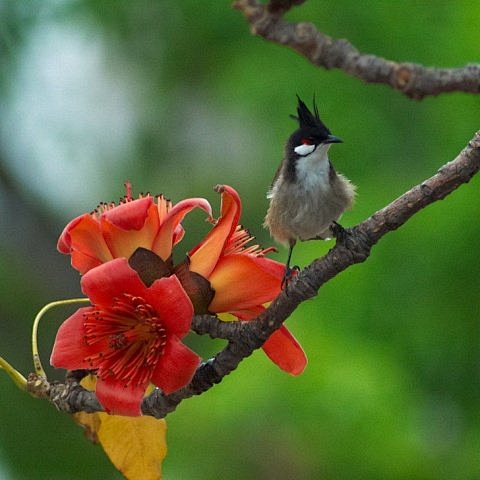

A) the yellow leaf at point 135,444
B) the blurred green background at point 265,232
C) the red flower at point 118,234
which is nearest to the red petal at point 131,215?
the red flower at point 118,234

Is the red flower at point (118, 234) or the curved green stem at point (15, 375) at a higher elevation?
the red flower at point (118, 234)

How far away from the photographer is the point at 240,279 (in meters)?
0.96

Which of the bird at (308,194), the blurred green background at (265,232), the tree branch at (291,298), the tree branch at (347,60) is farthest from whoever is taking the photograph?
the blurred green background at (265,232)

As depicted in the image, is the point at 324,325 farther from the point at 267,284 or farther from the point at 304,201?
the point at 267,284

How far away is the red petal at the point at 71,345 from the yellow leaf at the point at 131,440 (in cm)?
9

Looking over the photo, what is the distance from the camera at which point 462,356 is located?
2.79 meters

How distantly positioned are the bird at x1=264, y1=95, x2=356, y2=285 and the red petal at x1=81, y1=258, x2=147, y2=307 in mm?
564

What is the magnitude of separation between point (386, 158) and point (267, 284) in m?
2.43

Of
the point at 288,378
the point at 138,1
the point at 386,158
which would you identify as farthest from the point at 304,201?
the point at 138,1

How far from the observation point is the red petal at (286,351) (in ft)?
3.15

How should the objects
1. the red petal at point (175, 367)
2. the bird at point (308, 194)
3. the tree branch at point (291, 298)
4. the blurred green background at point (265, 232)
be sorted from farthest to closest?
the blurred green background at point (265, 232) → the bird at point (308, 194) → the red petal at point (175, 367) → the tree branch at point (291, 298)

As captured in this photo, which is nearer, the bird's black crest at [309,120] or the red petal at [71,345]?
the red petal at [71,345]

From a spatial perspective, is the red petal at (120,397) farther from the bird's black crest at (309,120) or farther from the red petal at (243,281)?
the bird's black crest at (309,120)

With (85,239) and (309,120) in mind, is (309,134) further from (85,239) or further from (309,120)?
(85,239)
